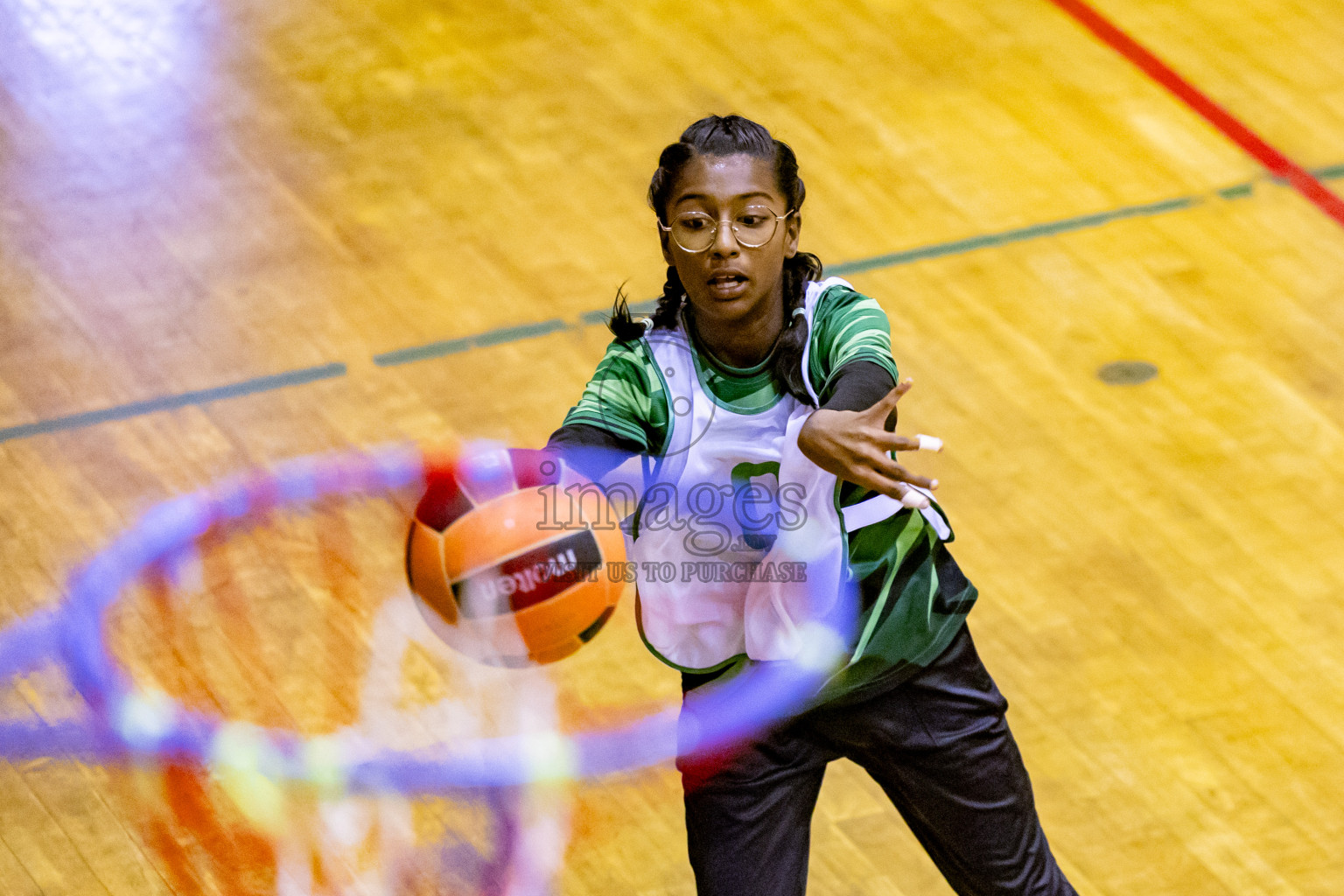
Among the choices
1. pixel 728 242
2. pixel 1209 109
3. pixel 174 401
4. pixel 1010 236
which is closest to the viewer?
pixel 728 242

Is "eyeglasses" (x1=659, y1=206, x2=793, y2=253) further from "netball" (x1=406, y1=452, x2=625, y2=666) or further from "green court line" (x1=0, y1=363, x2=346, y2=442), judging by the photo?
"green court line" (x1=0, y1=363, x2=346, y2=442)

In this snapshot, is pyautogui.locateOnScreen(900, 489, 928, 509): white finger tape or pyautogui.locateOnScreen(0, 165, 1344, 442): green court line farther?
pyautogui.locateOnScreen(0, 165, 1344, 442): green court line

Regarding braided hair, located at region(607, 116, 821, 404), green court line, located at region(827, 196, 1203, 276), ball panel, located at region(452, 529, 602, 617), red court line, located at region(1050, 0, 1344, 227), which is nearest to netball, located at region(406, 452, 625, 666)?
ball panel, located at region(452, 529, 602, 617)

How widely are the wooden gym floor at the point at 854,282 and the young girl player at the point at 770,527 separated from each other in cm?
83

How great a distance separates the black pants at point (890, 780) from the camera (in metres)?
2.71

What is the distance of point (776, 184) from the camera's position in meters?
2.59

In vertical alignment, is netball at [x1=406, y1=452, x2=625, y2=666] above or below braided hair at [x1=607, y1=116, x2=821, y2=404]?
below

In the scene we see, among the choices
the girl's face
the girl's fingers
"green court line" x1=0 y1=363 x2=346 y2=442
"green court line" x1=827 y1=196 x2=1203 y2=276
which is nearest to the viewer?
the girl's fingers

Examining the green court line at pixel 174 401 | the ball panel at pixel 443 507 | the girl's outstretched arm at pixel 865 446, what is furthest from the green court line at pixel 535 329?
the girl's outstretched arm at pixel 865 446

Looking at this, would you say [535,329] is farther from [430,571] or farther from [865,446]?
[865,446]

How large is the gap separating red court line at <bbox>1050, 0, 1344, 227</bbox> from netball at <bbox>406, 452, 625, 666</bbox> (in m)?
3.66

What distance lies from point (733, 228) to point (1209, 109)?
4025mm

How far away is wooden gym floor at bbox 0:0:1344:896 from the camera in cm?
375

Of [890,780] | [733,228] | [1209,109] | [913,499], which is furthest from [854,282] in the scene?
[913,499]
